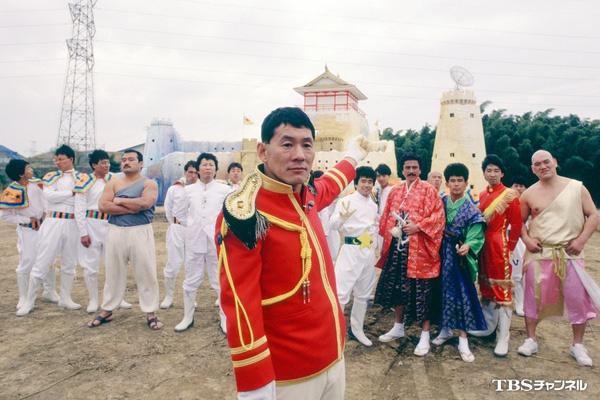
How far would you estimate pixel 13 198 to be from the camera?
18.0ft

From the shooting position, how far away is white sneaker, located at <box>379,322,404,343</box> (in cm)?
447

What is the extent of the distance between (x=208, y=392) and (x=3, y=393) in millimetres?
1848

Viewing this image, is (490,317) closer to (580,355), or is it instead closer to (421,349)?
(580,355)

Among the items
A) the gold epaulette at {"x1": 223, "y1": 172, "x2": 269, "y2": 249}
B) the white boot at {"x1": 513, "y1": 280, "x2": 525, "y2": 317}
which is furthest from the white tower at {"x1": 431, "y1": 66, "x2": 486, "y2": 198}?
the gold epaulette at {"x1": 223, "y1": 172, "x2": 269, "y2": 249}

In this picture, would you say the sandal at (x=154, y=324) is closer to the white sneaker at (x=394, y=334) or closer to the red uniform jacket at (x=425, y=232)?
the white sneaker at (x=394, y=334)

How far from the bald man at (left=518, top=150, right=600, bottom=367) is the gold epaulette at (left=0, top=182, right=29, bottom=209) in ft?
22.4

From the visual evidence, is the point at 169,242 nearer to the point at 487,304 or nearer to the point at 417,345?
the point at 417,345

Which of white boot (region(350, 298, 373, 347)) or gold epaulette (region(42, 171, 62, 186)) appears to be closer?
white boot (region(350, 298, 373, 347))

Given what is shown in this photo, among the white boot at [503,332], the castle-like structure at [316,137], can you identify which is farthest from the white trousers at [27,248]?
the castle-like structure at [316,137]

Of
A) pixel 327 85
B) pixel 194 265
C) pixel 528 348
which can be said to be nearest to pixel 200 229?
pixel 194 265

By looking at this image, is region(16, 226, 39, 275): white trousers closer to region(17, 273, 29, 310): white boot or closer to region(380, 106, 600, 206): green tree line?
region(17, 273, 29, 310): white boot

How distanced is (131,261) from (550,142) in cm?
2408

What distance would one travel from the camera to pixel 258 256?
157cm

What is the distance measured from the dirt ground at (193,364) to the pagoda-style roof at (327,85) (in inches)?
796
